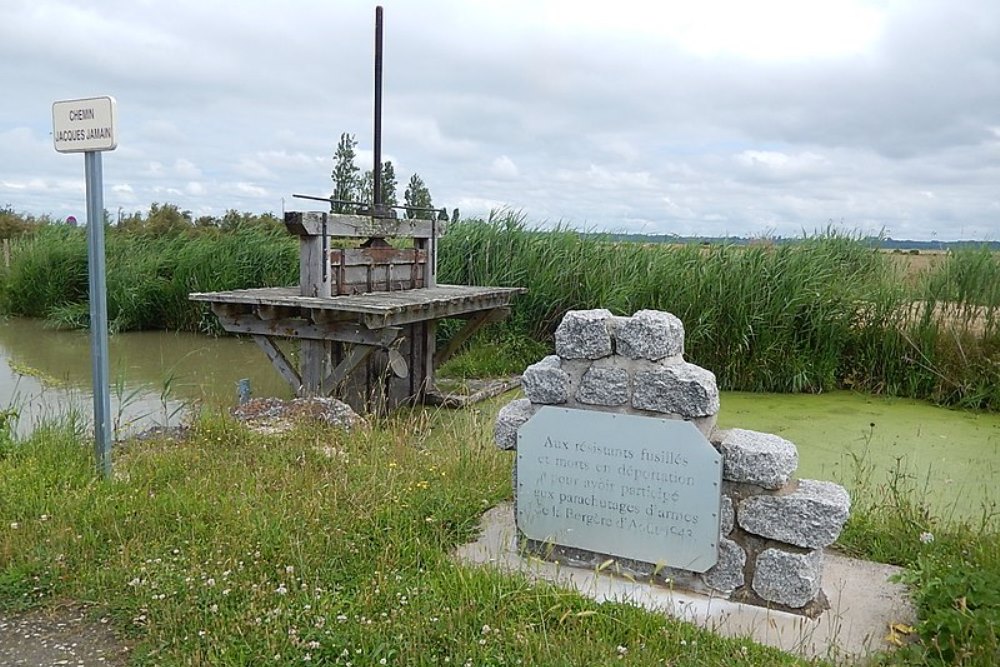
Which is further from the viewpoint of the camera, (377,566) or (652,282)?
(652,282)

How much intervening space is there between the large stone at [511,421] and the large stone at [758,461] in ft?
2.71

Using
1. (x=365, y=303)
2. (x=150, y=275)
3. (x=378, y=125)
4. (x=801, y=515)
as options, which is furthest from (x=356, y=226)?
(x=150, y=275)

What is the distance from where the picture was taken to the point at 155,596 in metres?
2.98

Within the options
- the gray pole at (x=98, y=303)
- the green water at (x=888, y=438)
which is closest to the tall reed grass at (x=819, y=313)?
the green water at (x=888, y=438)

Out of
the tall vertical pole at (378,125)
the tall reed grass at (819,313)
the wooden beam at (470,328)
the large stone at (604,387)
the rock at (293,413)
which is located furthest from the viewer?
the wooden beam at (470,328)

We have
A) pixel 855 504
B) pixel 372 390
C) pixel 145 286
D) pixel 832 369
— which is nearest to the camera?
pixel 855 504

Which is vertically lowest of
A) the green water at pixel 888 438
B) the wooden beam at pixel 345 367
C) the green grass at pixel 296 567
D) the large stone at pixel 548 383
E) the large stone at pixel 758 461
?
the green water at pixel 888 438

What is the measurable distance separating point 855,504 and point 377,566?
8.53 ft

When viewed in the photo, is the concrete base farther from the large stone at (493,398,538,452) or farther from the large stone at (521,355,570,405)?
the large stone at (521,355,570,405)

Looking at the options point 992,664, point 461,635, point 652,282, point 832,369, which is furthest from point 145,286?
point 992,664

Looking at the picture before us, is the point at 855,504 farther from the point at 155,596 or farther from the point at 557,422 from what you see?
the point at 155,596

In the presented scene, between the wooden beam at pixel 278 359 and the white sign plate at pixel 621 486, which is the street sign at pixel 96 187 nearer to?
the white sign plate at pixel 621 486

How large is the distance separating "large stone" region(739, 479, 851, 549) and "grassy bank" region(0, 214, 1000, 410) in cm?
520

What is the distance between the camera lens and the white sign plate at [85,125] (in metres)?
4.01
